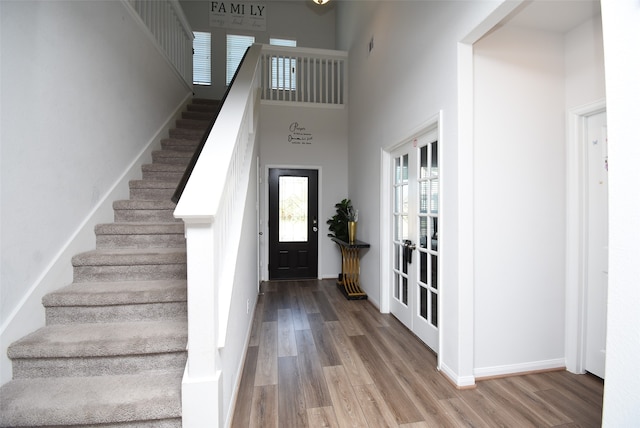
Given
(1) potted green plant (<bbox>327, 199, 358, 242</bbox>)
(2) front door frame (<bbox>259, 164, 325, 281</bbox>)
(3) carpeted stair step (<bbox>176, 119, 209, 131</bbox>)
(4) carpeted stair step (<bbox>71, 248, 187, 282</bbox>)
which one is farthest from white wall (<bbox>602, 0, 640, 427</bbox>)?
(3) carpeted stair step (<bbox>176, 119, 209, 131</bbox>)

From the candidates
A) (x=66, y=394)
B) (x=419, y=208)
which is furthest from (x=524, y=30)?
(x=66, y=394)

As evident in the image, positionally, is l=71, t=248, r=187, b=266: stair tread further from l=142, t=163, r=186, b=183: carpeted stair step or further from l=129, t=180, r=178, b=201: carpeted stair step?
l=142, t=163, r=186, b=183: carpeted stair step

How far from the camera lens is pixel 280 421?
1.76m

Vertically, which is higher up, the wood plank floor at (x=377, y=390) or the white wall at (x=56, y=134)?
the white wall at (x=56, y=134)

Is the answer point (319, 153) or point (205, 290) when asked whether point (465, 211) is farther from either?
point (319, 153)

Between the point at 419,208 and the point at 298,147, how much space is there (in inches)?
117

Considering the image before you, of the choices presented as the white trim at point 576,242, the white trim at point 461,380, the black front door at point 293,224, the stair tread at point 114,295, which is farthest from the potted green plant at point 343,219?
the stair tread at point 114,295

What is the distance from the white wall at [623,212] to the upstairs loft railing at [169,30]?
157 inches

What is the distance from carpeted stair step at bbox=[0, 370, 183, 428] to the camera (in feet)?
4.49

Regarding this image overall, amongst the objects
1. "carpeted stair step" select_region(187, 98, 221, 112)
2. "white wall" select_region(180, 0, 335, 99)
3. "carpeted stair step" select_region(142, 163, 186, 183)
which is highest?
"white wall" select_region(180, 0, 335, 99)

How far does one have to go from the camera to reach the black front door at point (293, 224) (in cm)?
521

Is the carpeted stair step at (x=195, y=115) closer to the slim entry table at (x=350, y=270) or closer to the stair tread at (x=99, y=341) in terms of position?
the slim entry table at (x=350, y=270)

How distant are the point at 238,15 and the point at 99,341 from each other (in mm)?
6779

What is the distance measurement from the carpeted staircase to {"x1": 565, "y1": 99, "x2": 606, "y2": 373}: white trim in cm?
288
